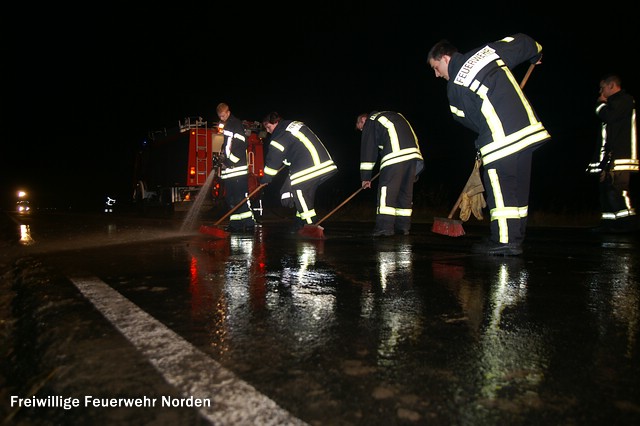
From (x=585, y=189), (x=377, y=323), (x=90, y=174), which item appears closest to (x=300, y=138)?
(x=377, y=323)

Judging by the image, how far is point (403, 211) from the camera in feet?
21.7

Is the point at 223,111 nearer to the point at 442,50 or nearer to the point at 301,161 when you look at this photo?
the point at 301,161

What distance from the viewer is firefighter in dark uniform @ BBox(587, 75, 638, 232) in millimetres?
6363

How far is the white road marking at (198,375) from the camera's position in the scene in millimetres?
1235

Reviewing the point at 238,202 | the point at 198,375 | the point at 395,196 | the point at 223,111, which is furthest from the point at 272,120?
the point at 198,375

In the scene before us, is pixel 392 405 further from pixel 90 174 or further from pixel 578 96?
pixel 90 174

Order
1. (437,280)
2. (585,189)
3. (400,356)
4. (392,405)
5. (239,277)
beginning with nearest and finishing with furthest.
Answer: (392,405), (400,356), (437,280), (239,277), (585,189)

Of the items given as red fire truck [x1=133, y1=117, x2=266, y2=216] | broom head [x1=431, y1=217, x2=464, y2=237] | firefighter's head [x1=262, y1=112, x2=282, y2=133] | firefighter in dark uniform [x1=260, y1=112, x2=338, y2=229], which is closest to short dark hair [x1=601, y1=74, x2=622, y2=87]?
broom head [x1=431, y1=217, x2=464, y2=237]

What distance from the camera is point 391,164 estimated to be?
6457 mm

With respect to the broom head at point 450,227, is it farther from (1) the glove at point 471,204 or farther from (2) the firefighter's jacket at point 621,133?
(2) the firefighter's jacket at point 621,133

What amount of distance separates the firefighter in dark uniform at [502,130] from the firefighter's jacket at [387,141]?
2.16 metres

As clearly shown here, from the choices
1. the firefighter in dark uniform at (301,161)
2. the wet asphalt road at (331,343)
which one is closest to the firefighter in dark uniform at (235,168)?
the firefighter in dark uniform at (301,161)

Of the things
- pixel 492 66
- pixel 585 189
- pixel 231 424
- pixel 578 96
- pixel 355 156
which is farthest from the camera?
pixel 355 156

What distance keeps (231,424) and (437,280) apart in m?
2.07
